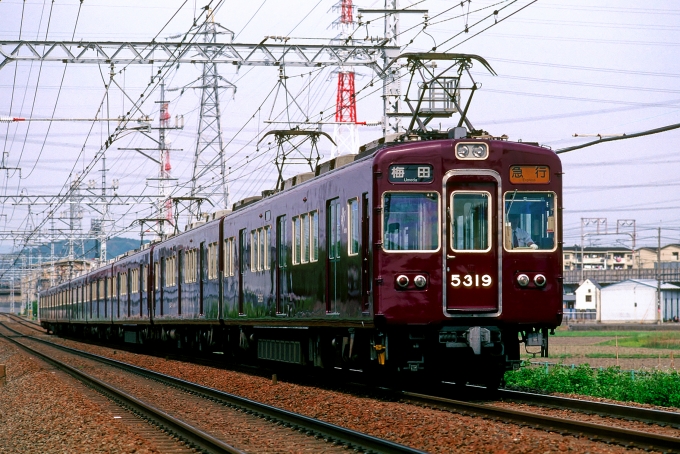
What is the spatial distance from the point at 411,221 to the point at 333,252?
2.15 meters

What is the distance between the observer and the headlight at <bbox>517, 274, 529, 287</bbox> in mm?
13562

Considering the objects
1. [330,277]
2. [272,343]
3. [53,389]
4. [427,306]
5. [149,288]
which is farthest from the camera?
[149,288]

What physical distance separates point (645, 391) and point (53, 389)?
960 centimetres

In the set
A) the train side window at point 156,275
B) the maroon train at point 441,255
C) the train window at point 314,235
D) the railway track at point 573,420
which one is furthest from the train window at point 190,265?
the railway track at point 573,420

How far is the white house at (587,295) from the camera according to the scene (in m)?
101

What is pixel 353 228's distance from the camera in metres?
14.4

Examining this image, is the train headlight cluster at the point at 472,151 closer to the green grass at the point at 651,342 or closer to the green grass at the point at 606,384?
the green grass at the point at 606,384

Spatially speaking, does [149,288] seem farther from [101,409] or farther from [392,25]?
[101,409]

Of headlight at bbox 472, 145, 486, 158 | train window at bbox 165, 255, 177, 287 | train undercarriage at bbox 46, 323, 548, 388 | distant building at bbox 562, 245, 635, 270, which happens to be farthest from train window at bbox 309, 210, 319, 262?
distant building at bbox 562, 245, 635, 270

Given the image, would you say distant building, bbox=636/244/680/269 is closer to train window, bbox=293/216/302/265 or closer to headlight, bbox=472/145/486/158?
train window, bbox=293/216/302/265

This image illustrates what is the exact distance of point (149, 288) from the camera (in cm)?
3200

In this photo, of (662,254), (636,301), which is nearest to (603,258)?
(662,254)

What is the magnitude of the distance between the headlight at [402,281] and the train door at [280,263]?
4.87 metres

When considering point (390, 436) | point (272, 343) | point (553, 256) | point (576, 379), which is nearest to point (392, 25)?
point (272, 343)
